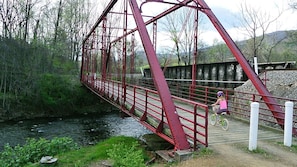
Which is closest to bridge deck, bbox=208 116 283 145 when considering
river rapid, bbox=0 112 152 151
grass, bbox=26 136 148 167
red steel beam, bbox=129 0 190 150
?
red steel beam, bbox=129 0 190 150

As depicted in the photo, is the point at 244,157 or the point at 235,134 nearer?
the point at 244,157

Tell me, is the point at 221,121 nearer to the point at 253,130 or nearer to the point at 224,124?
the point at 224,124

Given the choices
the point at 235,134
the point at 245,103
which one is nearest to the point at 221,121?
the point at 235,134

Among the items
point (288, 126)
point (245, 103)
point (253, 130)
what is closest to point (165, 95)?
point (253, 130)

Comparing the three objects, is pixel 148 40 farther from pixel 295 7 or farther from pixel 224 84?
pixel 295 7

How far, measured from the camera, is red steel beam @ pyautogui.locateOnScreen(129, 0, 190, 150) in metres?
5.33

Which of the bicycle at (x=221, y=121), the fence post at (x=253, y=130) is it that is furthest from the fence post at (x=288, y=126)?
the bicycle at (x=221, y=121)

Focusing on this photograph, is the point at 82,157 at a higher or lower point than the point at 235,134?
lower

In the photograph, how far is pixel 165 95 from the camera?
577 cm

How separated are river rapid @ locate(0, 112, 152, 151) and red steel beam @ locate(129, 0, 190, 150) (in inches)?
276

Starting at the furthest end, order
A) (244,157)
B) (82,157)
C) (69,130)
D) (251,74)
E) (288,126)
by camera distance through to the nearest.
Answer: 1. (69,130)
2. (251,74)
3. (82,157)
4. (288,126)
5. (244,157)

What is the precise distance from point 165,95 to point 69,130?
11.9 meters

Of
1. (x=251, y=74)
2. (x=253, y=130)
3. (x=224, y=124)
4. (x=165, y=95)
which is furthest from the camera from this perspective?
(x=251, y=74)

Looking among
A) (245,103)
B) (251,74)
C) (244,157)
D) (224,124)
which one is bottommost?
(244,157)
